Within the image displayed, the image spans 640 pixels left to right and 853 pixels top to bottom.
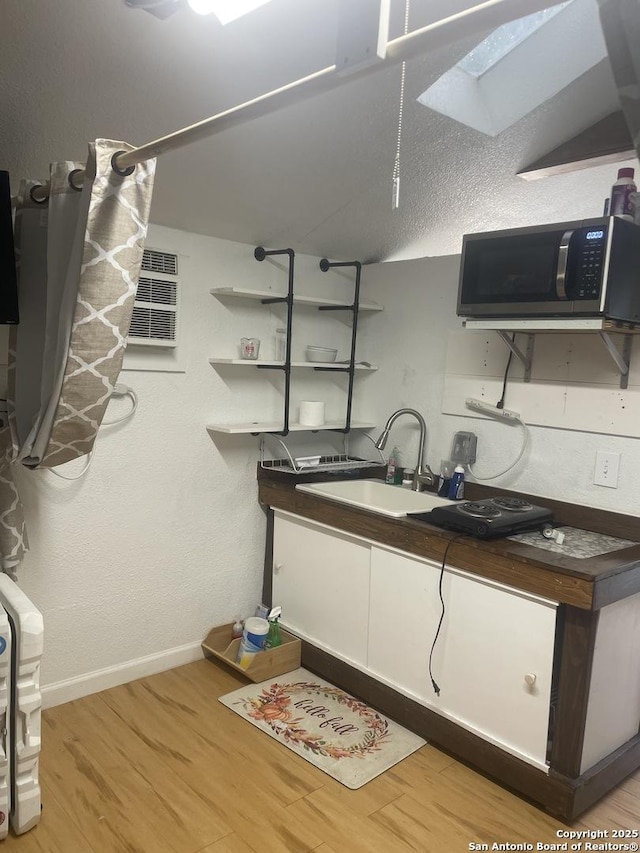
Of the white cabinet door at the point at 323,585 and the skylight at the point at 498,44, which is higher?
the skylight at the point at 498,44

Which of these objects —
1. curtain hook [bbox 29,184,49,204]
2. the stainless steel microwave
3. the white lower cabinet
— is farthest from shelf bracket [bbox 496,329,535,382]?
curtain hook [bbox 29,184,49,204]

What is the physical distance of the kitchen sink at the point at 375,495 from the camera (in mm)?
2738

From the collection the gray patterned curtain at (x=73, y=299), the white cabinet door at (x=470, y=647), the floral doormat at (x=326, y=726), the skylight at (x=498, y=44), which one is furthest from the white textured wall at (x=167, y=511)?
the skylight at (x=498, y=44)

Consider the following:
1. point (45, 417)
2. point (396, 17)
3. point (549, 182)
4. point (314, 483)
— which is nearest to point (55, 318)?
point (45, 417)

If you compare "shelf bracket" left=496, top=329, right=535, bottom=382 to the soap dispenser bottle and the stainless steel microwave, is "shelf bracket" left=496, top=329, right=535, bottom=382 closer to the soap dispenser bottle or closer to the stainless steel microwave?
the stainless steel microwave

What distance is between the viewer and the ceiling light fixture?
1458 millimetres

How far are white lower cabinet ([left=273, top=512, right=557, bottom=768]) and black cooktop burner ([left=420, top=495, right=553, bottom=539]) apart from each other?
0.16m

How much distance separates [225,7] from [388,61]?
78 cm

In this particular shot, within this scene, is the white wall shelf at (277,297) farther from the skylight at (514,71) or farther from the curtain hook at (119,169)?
the curtain hook at (119,169)

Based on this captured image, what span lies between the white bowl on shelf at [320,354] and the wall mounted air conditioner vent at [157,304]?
0.67 meters

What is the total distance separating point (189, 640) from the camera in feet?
9.58

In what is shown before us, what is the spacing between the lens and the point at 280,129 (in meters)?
2.16

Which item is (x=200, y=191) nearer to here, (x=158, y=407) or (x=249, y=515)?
(x=158, y=407)

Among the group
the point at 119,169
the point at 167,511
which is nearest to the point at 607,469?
the point at 167,511
